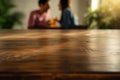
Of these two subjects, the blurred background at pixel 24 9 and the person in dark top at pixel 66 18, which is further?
the blurred background at pixel 24 9

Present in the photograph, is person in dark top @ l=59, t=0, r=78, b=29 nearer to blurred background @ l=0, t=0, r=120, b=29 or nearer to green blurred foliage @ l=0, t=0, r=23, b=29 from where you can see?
blurred background @ l=0, t=0, r=120, b=29

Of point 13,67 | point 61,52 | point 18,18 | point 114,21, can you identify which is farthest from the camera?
point 18,18

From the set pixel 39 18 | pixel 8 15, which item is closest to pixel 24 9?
pixel 8 15

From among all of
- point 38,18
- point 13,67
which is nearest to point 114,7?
point 38,18

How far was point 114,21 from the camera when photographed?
18.1ft

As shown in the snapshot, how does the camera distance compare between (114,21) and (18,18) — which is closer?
(114,21)

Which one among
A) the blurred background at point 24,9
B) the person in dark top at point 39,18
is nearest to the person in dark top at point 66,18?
the person in dark top at point 39,18

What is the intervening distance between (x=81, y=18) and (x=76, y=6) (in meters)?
0.32

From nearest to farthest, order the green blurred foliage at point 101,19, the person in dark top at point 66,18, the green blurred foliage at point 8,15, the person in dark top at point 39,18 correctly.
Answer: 1. the person in dark top at point 66,18
2. the person in dark top at point 39,18
3. the green blurred foliage at point 101,19
4. the green blurred foliage at point 8,15

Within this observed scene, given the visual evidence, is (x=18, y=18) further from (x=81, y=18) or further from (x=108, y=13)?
(x=108, y=13)

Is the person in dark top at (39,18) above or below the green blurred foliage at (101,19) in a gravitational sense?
above

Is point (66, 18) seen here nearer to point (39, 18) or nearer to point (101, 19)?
point (39, 18)

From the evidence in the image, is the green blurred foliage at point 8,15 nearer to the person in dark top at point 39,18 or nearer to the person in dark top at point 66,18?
the person in dark top at point 39,18

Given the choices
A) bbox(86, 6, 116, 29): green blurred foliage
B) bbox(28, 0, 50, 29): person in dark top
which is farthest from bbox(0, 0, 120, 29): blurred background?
bbox(28, 0, 50, 29): person in dark top
